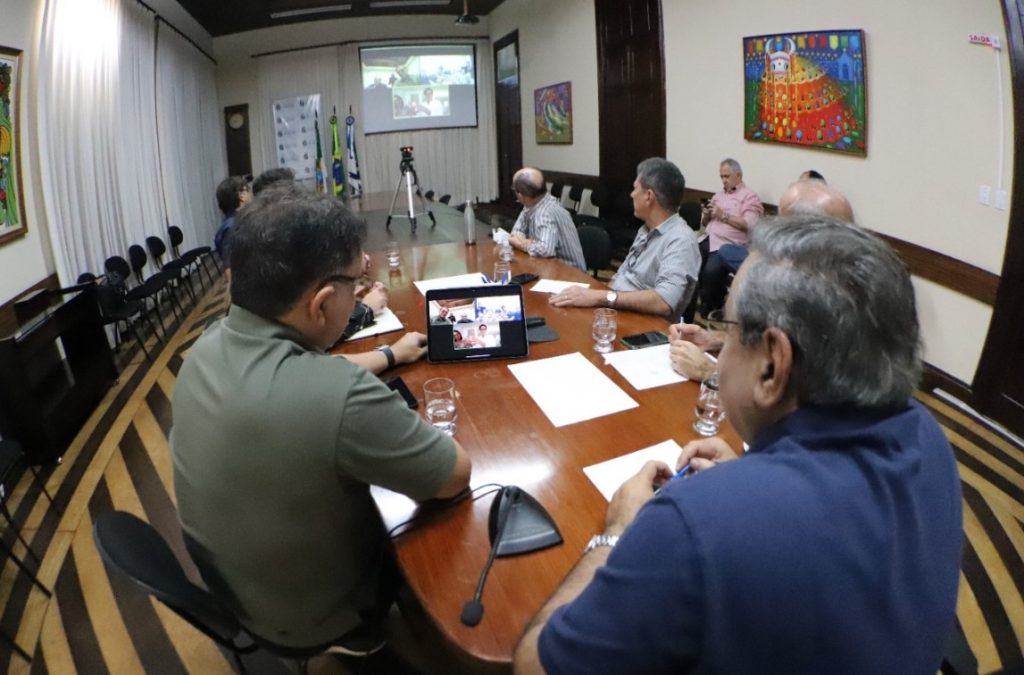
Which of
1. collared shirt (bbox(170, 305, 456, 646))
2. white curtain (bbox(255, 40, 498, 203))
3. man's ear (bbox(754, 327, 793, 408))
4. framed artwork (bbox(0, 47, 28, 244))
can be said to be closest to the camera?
man's ear (bbox(754, 327, 793, 408))

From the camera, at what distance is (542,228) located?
3494 millimetres

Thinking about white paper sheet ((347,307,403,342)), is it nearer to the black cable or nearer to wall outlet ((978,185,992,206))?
the black cable

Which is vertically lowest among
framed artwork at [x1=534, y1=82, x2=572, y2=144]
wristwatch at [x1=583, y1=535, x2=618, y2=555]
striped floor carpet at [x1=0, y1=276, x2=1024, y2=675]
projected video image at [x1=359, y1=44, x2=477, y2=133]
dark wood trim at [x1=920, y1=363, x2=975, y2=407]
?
striped floor carpet at [x1=0, y1=276, x2=1024, y2=675]

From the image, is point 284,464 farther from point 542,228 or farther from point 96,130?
point 96,130

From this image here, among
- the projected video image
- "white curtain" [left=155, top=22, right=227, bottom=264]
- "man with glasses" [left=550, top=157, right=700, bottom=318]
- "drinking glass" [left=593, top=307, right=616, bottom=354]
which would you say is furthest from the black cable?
the projected video image

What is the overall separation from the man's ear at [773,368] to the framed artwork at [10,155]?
4265mm

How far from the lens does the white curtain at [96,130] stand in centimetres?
405

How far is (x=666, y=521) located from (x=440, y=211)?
18.5 feet

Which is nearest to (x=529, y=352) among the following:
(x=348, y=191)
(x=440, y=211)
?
(x=440, y=211)

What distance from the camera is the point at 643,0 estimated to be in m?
5.87

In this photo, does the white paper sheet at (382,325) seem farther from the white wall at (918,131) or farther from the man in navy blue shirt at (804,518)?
the white wall at (918,131)

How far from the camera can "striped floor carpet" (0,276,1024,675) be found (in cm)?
184

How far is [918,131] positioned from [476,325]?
3.00 meters

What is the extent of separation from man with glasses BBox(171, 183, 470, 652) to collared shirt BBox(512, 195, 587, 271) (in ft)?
7.25
